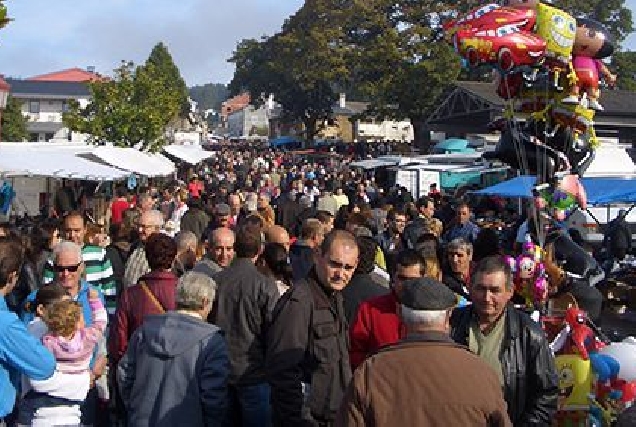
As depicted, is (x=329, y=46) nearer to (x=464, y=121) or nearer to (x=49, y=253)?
(x=464, y=121)

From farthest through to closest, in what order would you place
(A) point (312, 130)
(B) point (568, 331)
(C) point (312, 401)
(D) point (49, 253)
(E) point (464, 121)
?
(A) point (312, 130) → (E) point (464, 121) → (D) point (49, 253) → (B) point (568, 331) → (C) point (312, 401)

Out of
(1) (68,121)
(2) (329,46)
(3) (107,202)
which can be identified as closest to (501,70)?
(3) (107,202)

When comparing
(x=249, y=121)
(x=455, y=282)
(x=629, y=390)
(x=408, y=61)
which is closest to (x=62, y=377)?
(x=455, y=282)

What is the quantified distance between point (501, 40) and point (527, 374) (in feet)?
19.1

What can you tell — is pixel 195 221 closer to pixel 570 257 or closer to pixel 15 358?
pixel 570 257

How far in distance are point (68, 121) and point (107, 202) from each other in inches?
635

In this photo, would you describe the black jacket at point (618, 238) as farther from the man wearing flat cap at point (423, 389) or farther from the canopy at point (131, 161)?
the man wearing flat cap at point (423, 389)

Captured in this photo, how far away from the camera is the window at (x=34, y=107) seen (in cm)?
8144

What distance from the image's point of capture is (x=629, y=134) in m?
29.7

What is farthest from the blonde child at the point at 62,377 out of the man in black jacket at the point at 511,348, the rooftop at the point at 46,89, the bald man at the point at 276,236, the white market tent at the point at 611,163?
the rooftop at the point at 46,89

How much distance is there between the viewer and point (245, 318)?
5152 millimetres

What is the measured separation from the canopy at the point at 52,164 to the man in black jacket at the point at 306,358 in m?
9.77

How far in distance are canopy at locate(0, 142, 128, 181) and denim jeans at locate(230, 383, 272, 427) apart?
9.05 metres

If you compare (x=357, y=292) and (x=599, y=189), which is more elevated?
(x=599, y=189)
